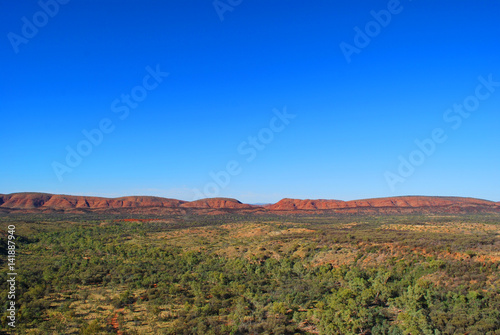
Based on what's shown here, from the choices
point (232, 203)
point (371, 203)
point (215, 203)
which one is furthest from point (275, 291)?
point (215, 203)

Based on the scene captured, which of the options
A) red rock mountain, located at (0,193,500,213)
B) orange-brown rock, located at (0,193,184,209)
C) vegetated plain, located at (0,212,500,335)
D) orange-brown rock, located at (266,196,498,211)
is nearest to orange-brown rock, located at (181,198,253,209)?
red rock mountain, located at (0,193,500,213)

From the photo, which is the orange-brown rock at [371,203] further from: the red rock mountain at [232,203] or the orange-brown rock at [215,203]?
the orange-brown rock at [215,203]

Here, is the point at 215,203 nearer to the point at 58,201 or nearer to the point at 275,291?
the point at 58,201

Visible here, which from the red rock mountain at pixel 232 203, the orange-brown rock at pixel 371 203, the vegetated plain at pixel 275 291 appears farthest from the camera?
the orange-brown rock at pixel 371 203

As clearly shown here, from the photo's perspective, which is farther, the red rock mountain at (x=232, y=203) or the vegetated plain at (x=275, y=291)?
the red rock mountain at (x=232, y=203)

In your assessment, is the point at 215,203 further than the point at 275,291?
Yes

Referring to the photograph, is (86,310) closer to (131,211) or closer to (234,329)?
(234,329)

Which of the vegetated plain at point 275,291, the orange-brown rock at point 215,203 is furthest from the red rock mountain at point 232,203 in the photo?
the vegetated plain at point 275,291

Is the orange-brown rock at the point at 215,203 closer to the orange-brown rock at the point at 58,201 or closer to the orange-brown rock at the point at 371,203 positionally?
the orange-brown rock at the point at 58,201

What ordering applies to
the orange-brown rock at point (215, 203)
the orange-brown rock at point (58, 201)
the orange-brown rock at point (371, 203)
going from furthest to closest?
1. the orange-brown rock at point (215, 203)
2. the orange-brown rock at point (371, 203)
3. the orange-brown rock at point (58, 201)

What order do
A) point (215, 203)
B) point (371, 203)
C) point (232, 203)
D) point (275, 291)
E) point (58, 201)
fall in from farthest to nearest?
point (232, 203) → point (215, 203) → point (371, 203) → point (58, 201) → point (275, 291)

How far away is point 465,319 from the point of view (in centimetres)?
1258

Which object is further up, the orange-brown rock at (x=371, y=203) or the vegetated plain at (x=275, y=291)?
the orange-brown rock at (x=371, y=203)

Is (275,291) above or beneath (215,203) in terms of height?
beneath
